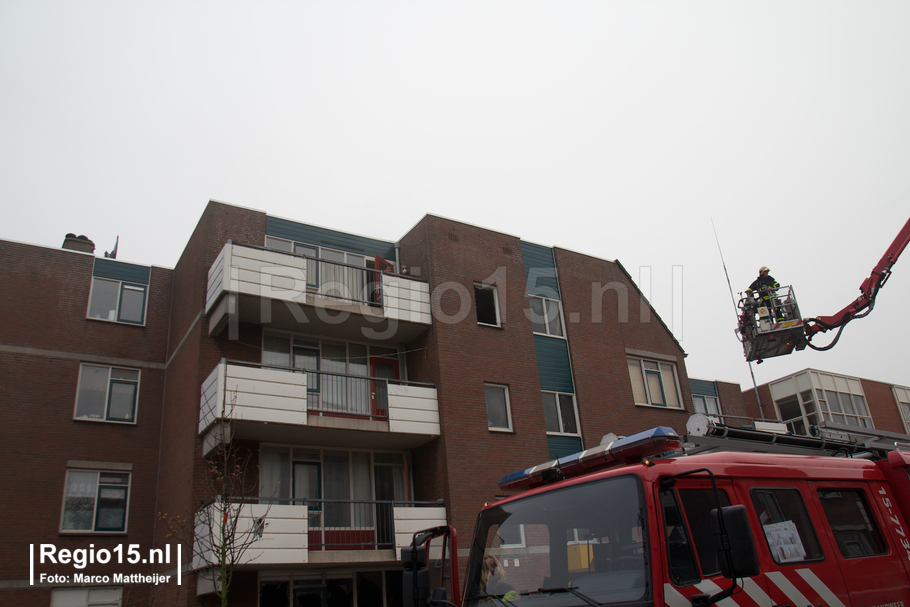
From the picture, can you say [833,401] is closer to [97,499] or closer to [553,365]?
[553,365]

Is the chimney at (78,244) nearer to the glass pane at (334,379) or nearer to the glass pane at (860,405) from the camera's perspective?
the glass pane at (334,379)

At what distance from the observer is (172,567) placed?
14.7m

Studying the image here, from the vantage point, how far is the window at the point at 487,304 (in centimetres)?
1892

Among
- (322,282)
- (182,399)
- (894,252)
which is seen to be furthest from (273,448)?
(894,252)

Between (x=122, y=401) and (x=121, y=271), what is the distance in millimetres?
3794

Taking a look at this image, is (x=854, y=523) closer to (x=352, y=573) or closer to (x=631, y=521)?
(x=631, y=521)

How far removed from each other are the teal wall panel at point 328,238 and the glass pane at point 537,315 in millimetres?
4379

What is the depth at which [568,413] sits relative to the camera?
19219mm

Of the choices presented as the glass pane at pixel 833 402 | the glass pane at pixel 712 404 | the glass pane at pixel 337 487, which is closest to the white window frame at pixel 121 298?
the glass pane at pixel 337 487

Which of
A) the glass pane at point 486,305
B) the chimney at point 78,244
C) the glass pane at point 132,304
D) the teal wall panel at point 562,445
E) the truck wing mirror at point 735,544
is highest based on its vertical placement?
the chimney at point 78,244

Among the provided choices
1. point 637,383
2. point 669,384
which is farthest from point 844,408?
point 637,383

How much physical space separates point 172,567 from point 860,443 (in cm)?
1349

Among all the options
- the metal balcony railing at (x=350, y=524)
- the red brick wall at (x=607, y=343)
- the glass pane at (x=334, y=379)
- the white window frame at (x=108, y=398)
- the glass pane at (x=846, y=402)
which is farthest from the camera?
the glass pane at (x=846, y=402)

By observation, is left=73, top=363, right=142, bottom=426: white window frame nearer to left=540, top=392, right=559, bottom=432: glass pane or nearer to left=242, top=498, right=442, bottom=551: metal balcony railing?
left=242, top=498, right=442, bottom=551: metal balcony railing
